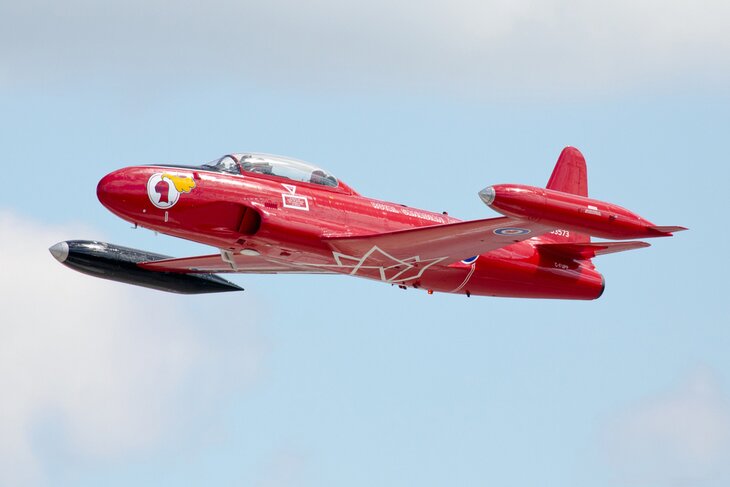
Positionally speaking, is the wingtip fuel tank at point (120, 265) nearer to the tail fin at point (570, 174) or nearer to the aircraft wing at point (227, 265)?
the aircraft wing at point (227, 265)

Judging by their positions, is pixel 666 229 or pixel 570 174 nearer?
pixel 666 229

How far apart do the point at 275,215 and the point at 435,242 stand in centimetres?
413

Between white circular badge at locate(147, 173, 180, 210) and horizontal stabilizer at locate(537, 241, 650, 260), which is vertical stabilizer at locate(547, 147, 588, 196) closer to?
horizontal stabilizer at locate(537, 241, 650, 260)

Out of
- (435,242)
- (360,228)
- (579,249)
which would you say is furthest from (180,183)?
(579,249)

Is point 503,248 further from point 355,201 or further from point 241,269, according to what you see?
point 241,269

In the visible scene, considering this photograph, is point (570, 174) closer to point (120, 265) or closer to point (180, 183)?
point (180, 183)

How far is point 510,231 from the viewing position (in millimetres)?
37312

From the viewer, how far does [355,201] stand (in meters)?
39.5

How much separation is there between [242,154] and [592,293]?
36.0ft

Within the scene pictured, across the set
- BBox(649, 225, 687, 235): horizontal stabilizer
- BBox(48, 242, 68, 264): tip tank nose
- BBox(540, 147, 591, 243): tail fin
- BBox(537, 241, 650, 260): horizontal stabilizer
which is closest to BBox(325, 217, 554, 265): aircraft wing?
BBox(649, 225, 687, 235): horizontal stabilizer

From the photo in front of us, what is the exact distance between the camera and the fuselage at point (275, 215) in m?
37.0

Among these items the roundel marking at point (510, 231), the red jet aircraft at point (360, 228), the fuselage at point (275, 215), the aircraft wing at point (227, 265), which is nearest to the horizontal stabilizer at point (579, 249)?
the red jet aircraft at point (360, 228)

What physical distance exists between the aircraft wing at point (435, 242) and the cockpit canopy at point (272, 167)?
186cm

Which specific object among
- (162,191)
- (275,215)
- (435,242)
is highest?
(162,191)
